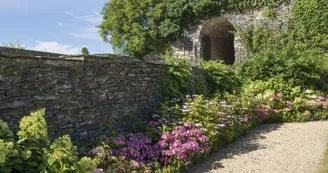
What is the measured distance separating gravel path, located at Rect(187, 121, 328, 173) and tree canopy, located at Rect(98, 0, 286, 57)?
8.40m

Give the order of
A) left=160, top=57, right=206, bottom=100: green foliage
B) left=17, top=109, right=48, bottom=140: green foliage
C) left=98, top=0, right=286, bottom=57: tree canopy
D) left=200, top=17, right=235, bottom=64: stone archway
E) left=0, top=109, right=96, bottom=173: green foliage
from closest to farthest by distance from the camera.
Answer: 1. left=0, top=109, right=96, bottom=173: green foliage
2. left=17, top=109, right=48, bottom=140: green foliage
3. left=160, top=57, right=206, bottom=100: green foliage
4. left=98, top=0, right=286, bottom=57: tree canopy
5. left=200, top=17, right=235, bottom=64: stone archway

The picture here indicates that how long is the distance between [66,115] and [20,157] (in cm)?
184

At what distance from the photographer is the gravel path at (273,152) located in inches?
195

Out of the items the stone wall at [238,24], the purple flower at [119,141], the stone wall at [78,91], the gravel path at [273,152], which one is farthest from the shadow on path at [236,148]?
the stone wall at [238,24]

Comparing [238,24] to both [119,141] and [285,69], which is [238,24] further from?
[119,141]

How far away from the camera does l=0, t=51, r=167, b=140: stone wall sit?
A: 401 cm

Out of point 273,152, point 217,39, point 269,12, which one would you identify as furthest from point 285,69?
point 217,39

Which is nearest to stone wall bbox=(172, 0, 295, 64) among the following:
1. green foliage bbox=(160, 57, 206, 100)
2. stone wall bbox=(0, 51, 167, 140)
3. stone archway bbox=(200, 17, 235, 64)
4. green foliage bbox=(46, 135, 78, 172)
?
stone archway bbox=(200, 17, 235, 64)

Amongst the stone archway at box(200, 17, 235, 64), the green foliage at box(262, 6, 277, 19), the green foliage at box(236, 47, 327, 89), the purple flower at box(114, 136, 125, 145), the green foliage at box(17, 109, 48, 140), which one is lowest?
the purple flower at box(114, 136, 125, 145)

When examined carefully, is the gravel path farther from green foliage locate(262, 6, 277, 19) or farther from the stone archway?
the stone archway

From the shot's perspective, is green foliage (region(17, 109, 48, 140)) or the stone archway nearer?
green foliage (region(17, 109, 48, 140))

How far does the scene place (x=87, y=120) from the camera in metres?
5.01

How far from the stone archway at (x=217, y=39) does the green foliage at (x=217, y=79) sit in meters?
5.30

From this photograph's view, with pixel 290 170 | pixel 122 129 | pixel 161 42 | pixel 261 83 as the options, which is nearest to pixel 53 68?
pixel 122 129
